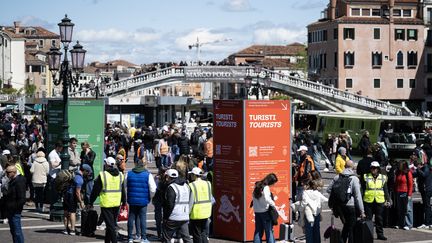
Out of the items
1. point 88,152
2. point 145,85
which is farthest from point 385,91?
point 88,152

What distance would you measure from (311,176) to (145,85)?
5299cm

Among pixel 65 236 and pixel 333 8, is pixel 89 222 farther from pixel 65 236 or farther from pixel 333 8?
pixel 333 8

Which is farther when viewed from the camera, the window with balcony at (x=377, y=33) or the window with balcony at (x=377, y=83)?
the window with balcony at (x=377, y=83)

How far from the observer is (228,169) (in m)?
17.0

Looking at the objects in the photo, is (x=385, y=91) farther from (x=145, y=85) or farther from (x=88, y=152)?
(x=88, y=152)

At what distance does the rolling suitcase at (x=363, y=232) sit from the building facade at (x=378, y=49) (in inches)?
2611

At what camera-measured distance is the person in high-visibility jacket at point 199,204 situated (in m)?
14.3

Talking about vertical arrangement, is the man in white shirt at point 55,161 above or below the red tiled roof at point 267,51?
below

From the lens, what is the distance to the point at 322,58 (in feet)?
279

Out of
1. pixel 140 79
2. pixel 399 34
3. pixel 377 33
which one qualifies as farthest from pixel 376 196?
pixel 399 34

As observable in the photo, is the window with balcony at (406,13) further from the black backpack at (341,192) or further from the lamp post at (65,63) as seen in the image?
the black backpack at (341,192)

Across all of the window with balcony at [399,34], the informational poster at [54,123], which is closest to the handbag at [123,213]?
the informational poster at [54,123]

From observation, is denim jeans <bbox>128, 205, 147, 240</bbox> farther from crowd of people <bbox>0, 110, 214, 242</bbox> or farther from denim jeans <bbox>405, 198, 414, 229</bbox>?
denim jeans <bbox>405, 198, 414, 229</bbox>

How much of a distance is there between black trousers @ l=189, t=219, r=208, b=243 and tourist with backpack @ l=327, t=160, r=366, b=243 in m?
2.35
